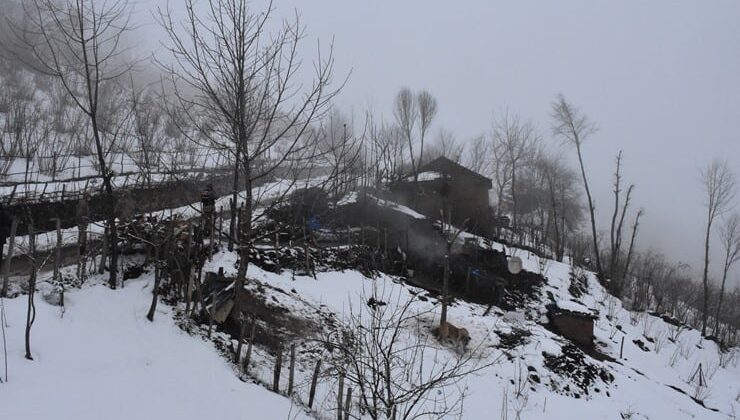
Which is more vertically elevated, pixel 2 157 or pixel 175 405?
pixel 2 157

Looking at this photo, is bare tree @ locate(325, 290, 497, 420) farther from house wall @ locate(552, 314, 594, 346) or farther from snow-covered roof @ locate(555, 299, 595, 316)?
snow-covered roof @ locate(555, 299, 595, 316)

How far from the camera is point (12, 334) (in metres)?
6.25

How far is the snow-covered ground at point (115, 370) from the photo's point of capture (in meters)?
5.29

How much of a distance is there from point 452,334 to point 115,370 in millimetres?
8615

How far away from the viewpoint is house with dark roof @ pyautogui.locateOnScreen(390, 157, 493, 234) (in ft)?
91.0

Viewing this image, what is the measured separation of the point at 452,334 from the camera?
1223 centimetres

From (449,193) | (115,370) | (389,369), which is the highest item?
(449,193)

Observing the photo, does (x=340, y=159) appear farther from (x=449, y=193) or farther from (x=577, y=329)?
(x=449, y=193)

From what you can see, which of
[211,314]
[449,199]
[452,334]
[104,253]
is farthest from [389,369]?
[449,199]

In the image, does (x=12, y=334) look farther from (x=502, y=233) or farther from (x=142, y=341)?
(x=502, y=233)

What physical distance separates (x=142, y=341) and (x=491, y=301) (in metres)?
14.0

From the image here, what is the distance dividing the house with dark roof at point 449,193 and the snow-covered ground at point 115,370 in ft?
67.4

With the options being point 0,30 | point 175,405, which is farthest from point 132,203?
point 0,30

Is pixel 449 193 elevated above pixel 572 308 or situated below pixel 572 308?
above
